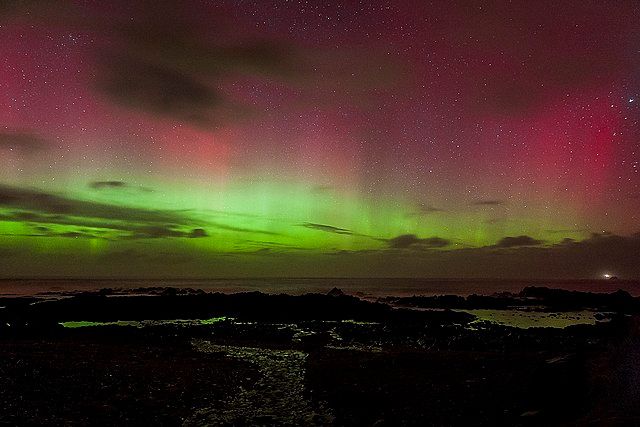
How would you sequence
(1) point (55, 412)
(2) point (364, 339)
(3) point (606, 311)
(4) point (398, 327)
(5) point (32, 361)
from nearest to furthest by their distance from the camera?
(1) point (55, 412) < (5) point (32, 361) < (2) point (364, 339) < (4) point (398, 327) < (3) point (606, 311)

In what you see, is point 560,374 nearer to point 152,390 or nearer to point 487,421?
point 487,421

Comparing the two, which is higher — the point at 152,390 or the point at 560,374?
the point at 560,374

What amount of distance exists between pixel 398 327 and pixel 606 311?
37041 millimetres

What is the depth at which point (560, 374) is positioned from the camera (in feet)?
43.8

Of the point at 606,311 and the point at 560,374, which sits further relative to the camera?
the point at 606,311

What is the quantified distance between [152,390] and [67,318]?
36348 mm

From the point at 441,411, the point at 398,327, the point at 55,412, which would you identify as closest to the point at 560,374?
the point at 441,411

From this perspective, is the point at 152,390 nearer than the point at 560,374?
No

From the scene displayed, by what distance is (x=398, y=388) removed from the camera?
16.3 metres

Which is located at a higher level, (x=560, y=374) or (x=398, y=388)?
(x=560, y=374)

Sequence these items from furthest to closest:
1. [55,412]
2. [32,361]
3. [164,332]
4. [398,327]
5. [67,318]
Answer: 1. [67,318]
2. [398,327]
3. [164,332]
4. [32,361]
5. [55,412]

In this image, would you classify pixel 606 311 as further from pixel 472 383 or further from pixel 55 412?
pixel 55 412

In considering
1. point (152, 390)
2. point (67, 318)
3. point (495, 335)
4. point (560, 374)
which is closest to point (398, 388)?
point (560, 374)

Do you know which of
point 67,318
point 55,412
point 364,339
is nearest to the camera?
point 55,412
